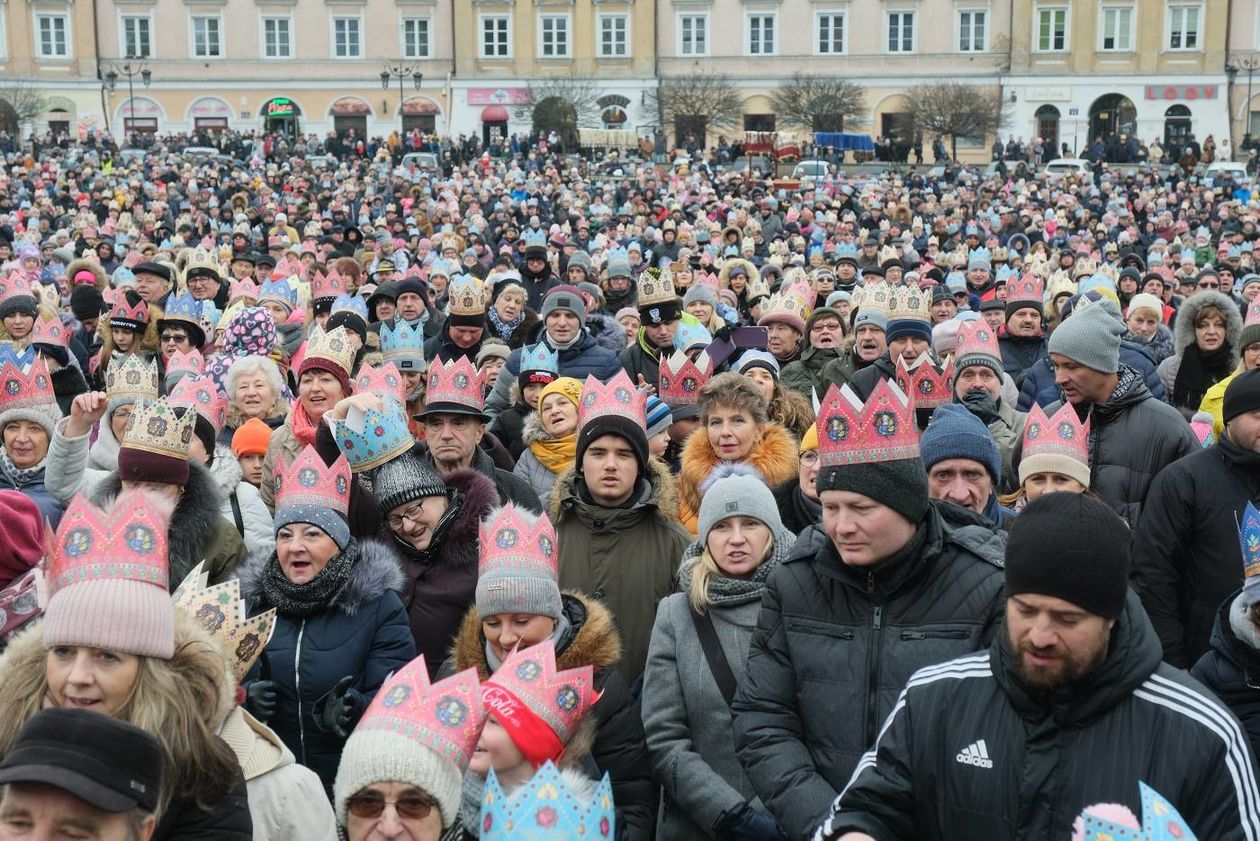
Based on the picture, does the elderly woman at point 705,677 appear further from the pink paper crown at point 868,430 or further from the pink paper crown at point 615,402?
the pink paper crown at point 615,402

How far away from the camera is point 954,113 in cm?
5819

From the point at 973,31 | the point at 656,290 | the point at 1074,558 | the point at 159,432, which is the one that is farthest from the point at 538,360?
the point at 973,31

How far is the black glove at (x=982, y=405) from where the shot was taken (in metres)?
7.46

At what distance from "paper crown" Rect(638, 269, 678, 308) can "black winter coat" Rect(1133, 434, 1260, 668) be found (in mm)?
5038

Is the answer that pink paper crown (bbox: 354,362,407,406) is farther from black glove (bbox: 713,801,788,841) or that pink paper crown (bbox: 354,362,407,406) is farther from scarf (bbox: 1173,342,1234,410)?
scarf (bbox: 1173,342,1234,410)

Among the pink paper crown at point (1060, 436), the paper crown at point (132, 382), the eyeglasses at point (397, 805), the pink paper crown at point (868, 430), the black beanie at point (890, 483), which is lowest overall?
the eyeglasses at point (397, 805)

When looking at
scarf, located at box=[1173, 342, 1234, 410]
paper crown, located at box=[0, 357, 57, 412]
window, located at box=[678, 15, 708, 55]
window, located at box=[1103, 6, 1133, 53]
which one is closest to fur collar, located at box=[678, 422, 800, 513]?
paper crown, located at box=[0, 357, 57, 412]

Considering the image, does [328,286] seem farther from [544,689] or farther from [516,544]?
[544,689]

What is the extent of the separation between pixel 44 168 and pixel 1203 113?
1833 inches

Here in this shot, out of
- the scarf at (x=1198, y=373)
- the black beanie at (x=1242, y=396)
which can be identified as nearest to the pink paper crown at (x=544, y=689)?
the black beanie at (x=1242, y=396)

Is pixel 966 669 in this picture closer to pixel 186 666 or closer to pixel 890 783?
pixel 890 783

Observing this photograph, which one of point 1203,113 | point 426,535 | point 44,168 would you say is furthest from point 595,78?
point 426,535

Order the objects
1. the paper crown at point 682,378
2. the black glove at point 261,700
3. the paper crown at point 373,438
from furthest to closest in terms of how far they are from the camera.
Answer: the paper crown at point 682,378 < the paper crown at point 373,438 < the black glove at point 261,700

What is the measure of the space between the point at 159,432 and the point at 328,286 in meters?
7.36
